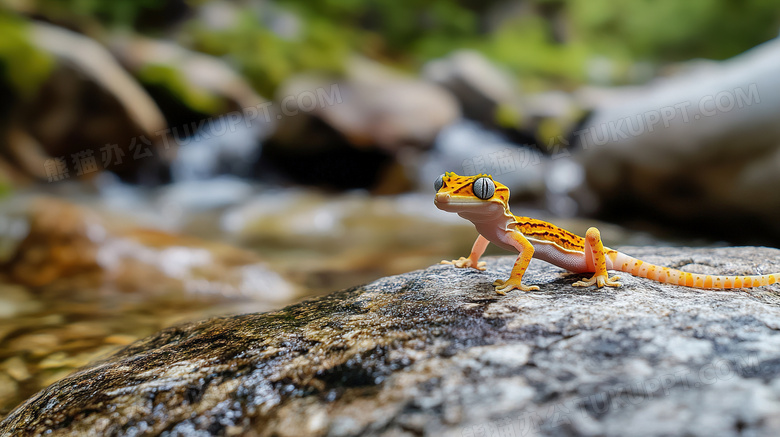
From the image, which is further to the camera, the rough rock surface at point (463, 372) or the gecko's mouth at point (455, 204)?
the gecko's mouth at point (455, 204)

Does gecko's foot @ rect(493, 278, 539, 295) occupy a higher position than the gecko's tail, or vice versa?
gecko's foot @ rect(493, 278, 539, 295)

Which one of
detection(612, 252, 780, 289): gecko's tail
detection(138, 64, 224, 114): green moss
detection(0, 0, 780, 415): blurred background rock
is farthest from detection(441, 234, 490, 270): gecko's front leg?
detection(138, 64, 224, 114): green moss

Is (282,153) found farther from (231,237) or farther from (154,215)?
(231,237)

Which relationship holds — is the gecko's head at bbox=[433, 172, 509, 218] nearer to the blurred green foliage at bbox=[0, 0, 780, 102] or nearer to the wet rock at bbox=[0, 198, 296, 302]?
the wet rock at bbox=[0, 198, 296, 302]

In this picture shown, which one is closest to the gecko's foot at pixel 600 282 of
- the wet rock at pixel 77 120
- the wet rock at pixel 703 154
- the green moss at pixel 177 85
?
the wet rock at pixel 703 154

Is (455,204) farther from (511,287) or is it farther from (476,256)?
(476,256)

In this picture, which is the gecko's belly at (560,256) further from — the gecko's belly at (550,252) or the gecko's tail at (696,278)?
the gecko's tail at (696,278)
